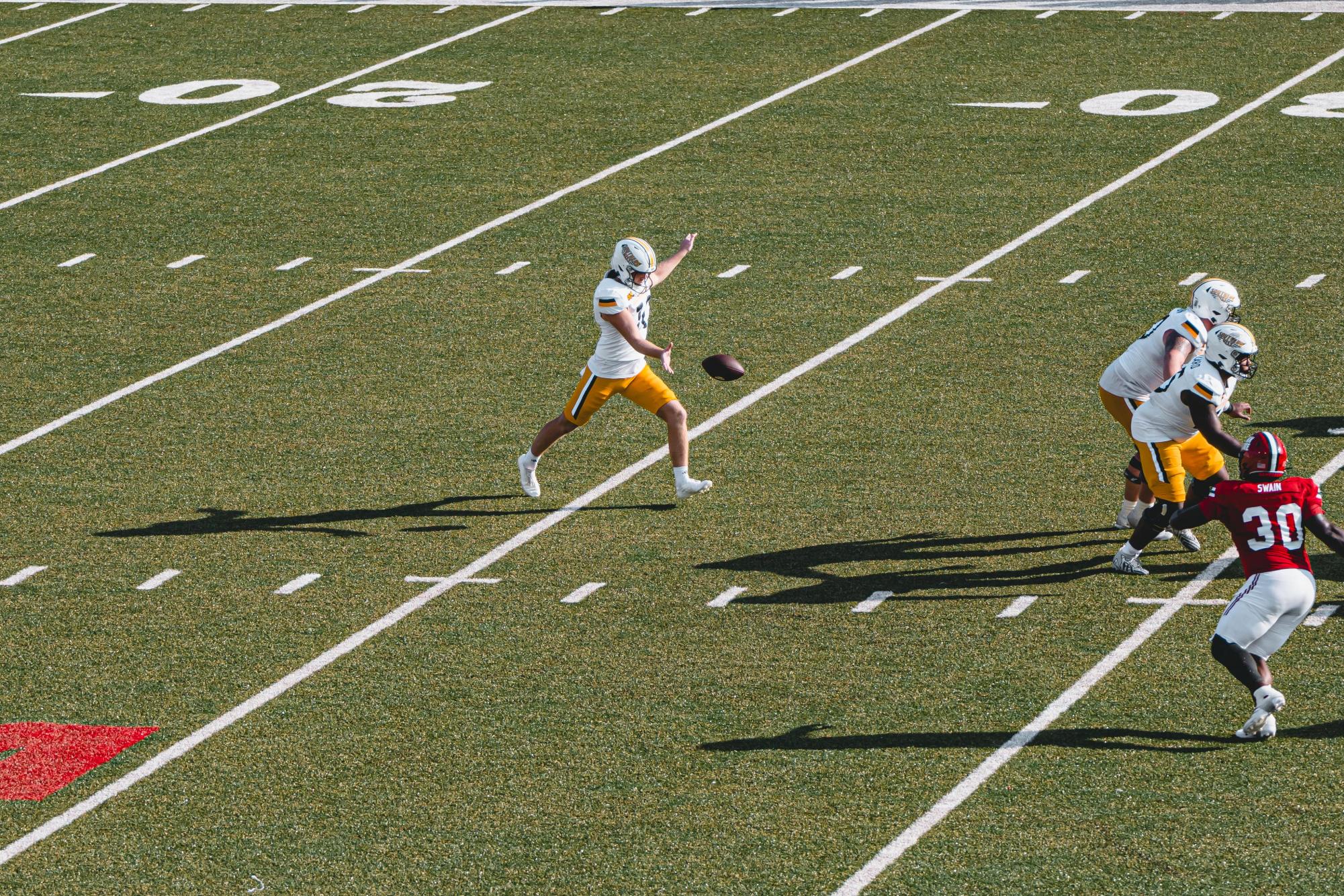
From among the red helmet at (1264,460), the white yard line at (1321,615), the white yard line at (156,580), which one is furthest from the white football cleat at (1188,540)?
the white yard line at (156,580)

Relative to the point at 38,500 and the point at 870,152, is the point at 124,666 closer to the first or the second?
the point at 38,500

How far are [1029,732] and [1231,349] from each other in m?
2.57

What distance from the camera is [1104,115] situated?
22.2 metres

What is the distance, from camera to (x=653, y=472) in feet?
44.5

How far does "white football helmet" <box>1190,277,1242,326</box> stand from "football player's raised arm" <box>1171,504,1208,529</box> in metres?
2.03

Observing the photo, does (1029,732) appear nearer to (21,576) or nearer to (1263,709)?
(1263,709)

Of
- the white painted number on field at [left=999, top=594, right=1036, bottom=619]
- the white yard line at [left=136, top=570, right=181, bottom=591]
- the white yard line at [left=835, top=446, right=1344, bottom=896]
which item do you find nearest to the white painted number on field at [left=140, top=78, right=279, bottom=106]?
the white yard line at [left=136, top=570, right=181, bottom=591]

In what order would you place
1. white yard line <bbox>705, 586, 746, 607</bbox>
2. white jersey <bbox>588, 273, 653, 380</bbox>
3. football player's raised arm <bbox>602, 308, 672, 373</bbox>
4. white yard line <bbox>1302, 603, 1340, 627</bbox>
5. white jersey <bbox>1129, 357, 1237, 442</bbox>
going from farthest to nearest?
white jersey <bbox>588, 273, 653, 380</bbox> < football player's raised arm <bbox>602, 308, 672, 373</bbox> < white yard line <bbox>705, 586, 746, 607</bbox> < white jersey <bbox>1129, 357, 1237, 442</bbox> < white yard line <bbox>1302, 603, 1340, 627</bbox>

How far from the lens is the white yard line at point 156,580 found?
11641 millimetres

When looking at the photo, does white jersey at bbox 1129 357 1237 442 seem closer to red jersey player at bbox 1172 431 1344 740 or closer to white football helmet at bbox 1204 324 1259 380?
white football helmet at bbox 1204 324 1259 380

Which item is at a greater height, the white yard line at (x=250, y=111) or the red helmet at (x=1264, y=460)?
the red helmet at (x=1264, y=460)

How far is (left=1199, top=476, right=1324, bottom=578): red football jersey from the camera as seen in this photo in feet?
31.1

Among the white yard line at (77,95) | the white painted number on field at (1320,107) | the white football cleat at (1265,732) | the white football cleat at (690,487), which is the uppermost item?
the white yard line at (77,95)

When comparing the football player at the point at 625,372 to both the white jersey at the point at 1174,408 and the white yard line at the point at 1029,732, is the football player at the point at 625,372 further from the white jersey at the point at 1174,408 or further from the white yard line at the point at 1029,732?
the white yard line at the point at 1029,732
